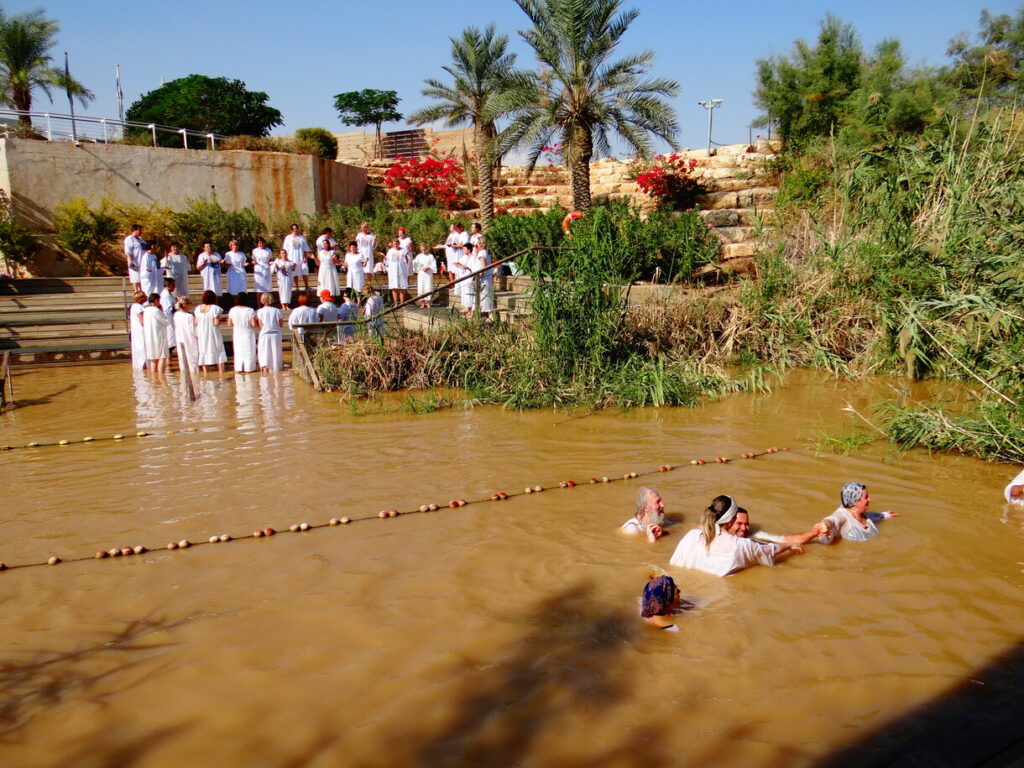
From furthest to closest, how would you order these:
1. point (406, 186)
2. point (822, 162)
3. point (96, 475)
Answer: point (406, 186)
point (822, 162)
point (96, 475)

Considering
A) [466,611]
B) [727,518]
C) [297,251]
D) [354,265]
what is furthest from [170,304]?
[727,518]

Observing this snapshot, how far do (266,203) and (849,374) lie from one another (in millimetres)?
18048

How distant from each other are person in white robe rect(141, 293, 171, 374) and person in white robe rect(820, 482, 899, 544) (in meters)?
11.8

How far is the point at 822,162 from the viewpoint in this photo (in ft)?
73.9

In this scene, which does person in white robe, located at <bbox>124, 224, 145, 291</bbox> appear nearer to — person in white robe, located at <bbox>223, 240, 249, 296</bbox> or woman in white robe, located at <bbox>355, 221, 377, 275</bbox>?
person in white robe, located at <bbox>223, 240, 249, 296</bbox>

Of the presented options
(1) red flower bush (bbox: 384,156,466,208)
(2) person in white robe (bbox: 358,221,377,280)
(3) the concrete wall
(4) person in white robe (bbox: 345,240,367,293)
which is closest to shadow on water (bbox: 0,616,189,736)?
(4) person in white robe (bbox: 345,240,367,293)

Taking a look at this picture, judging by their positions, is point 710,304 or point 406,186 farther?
point 406,186

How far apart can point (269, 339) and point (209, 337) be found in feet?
3.60

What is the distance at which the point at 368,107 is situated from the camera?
44.0m

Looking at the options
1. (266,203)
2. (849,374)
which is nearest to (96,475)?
(849,374)

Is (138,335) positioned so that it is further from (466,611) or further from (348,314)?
(466,611)

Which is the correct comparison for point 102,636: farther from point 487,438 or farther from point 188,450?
point 487,438

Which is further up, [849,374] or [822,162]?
[822,162]

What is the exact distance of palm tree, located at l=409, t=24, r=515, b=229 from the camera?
2452 cm
